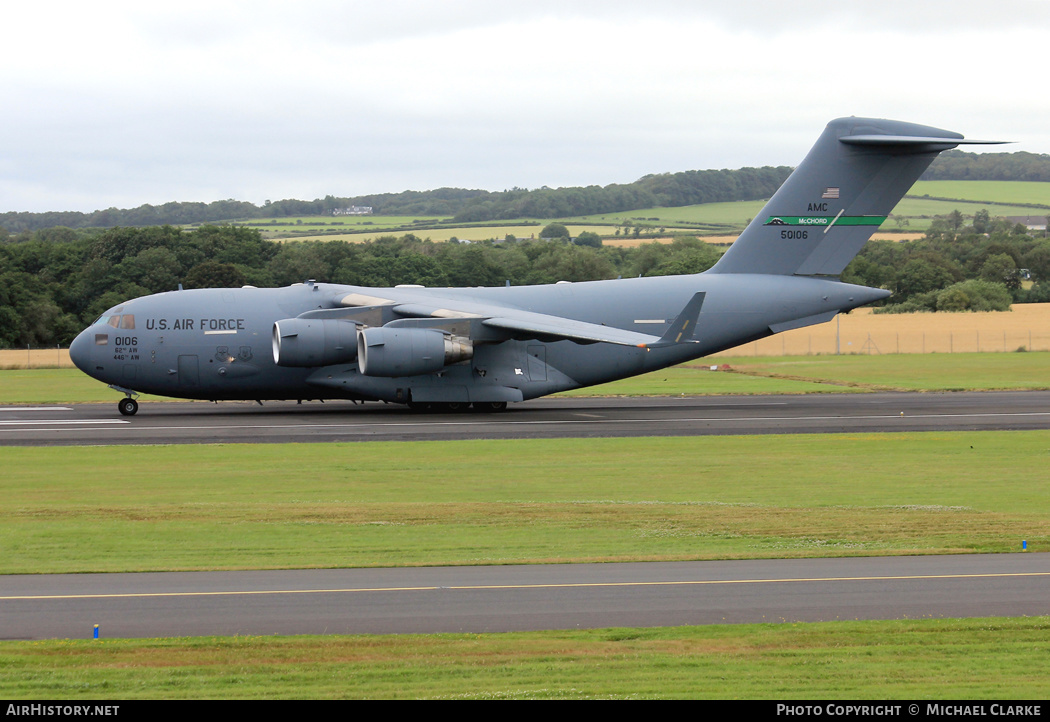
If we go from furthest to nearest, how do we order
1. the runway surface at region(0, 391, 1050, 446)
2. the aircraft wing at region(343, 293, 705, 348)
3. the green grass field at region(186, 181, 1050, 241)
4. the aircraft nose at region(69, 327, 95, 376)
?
1. the green grass field at region(186, 181, 1050, 241)
2. the aircraft nose at region(69, 327, 95, 376)
3. the aircraft wing at region(343, 293, 705, 348)
4. the runway surface at region(0, 391, 1050, 446)

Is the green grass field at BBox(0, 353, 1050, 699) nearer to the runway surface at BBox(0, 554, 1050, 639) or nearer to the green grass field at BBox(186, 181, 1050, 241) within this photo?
the runway surface at BBox(0, 554, 1050, 639)

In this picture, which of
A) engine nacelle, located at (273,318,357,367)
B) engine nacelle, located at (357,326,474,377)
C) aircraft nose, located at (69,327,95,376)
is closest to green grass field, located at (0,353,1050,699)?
engine nacelle, located at (357,326,474,377)

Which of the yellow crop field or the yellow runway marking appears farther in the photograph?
the yellow crop field

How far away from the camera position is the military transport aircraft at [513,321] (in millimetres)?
31078

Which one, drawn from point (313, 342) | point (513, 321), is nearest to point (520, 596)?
point (513, 321)

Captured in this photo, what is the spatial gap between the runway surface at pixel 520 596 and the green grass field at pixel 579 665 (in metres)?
0.48

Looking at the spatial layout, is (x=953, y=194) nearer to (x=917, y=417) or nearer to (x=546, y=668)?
(x=917, y=417)

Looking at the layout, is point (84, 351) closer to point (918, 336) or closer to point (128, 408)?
point (128, 408)

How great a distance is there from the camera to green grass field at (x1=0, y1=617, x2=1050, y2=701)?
8242 millimetres

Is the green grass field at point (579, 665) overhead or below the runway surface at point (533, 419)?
overhead

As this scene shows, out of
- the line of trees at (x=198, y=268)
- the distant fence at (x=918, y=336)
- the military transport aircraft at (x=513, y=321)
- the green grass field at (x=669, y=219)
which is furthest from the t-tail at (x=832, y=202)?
the green grass field at (x=669, y=219)

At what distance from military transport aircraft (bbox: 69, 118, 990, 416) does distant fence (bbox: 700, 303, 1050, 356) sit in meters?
24.9

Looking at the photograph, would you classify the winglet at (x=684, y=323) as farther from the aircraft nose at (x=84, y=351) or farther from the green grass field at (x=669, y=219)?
the green grass field at (x=669, y=219)

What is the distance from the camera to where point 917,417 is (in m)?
31.1
